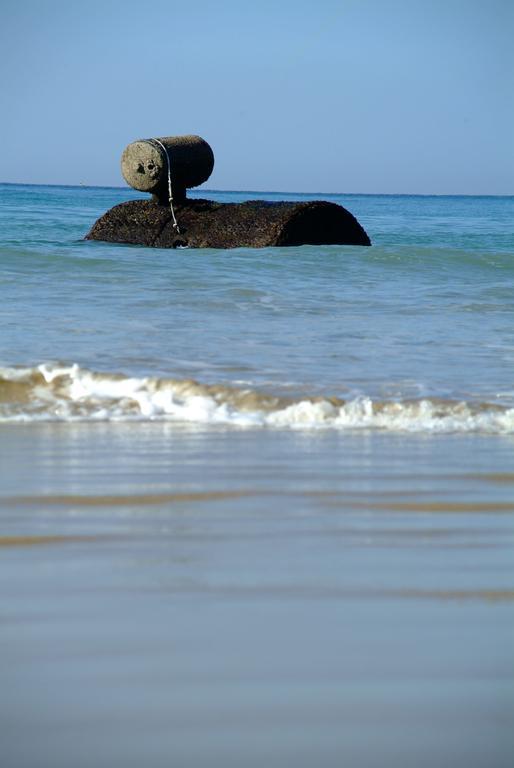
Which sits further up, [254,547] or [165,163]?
[165,163]

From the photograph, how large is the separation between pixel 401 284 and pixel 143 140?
323cm

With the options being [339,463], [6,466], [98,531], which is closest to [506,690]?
[98,531]

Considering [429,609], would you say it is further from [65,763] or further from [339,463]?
[339,463]

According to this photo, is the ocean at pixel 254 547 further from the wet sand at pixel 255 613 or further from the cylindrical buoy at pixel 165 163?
the cylindrical buoy at pixel 165 163

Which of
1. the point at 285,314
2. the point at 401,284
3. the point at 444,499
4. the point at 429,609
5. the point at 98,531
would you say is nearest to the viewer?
the point at 429,609

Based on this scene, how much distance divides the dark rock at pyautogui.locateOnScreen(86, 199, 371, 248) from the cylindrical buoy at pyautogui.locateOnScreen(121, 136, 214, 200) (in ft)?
0.77

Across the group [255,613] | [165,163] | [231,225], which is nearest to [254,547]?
[255,613]

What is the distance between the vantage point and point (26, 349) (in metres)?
4.61

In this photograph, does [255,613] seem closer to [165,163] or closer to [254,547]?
[254,547]

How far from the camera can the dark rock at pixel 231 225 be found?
9.79m

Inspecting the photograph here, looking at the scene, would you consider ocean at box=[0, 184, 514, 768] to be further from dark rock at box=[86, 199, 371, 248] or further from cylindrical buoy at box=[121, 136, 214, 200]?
cylindrical buoy at box=[121, 136, 214, 200]

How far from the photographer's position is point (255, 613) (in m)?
1.74

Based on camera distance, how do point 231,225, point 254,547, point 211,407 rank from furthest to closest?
1. point 231,225
2. point 211,407
3. point 254,547

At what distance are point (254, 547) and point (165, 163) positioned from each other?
27.0 feet
